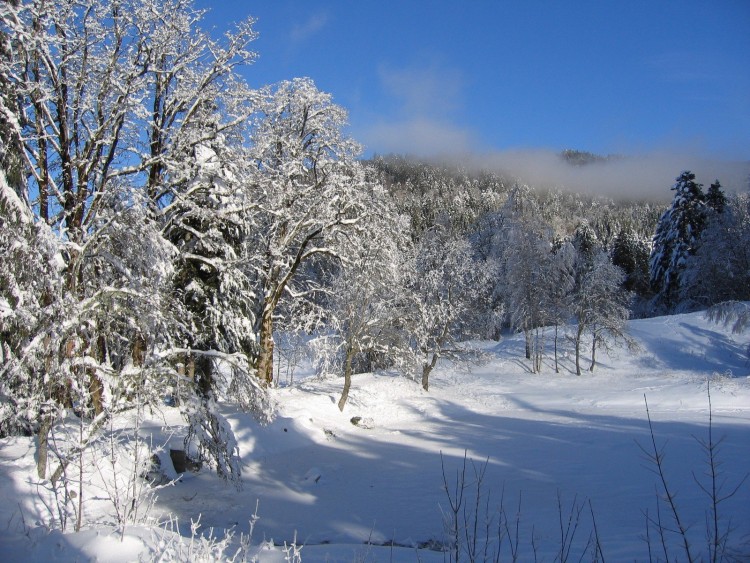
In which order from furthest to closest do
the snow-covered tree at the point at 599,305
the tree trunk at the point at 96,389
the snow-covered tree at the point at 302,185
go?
1. the snow-covered tree at the point at 599,305
2. the snow-covered tree at the point at 302,185
3. the tree trunk at the point at 96,389

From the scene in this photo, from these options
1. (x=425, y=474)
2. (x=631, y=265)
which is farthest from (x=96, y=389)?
(x=631, y=265)

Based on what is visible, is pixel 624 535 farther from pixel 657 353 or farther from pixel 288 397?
pixel 657 353

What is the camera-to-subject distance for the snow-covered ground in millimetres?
6277

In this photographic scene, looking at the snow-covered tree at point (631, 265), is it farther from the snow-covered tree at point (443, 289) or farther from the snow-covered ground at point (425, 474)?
the snow-covered tree at point (443, 289)

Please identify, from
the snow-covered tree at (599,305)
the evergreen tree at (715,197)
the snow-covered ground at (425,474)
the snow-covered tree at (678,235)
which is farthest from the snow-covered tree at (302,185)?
the evergreen tree at (715,197)

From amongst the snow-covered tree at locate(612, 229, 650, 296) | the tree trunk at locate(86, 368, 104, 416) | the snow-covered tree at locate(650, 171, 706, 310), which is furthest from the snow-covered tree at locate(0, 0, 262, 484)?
the snow-covered tree at locate(612, 229, 650, 296)

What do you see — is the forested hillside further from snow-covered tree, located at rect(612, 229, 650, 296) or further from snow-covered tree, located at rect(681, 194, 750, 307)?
snow-covered tree, located at rect(612, 229, 650, 296)

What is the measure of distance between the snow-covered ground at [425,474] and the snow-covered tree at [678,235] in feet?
51.7

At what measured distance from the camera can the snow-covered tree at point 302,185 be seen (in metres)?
15.2

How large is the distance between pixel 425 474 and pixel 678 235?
3571 cm

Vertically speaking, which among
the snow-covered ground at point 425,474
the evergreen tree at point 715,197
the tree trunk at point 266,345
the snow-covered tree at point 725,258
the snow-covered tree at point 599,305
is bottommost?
the snow-covered ground at point 425,474

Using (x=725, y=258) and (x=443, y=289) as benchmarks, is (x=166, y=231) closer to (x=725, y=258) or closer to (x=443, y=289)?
(x=443, y=289)

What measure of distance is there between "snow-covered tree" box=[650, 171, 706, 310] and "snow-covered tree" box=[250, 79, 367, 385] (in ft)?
102

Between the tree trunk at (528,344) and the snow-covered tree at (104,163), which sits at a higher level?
the snow-covered tree at (104,163)
